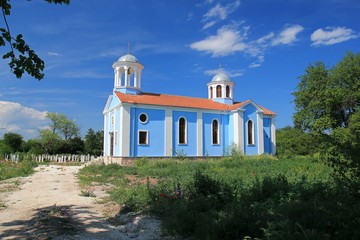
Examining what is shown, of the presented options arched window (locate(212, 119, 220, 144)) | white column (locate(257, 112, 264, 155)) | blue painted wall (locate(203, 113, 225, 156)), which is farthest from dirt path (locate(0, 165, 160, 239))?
white column (locate(257, 112, 264, 155))

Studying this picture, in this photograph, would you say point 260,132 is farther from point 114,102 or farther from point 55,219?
point 55,219

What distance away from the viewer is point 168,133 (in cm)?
2728

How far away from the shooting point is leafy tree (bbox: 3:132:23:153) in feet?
129

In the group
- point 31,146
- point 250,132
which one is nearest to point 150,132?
point 250,132

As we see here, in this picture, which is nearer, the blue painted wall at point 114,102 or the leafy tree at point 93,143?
the blue painted wall at point 114,102

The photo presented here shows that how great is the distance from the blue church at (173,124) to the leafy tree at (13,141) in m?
16.8

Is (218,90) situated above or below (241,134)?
above

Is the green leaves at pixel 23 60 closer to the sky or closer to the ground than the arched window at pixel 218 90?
closer to the ground

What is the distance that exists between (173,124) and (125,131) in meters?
4.64

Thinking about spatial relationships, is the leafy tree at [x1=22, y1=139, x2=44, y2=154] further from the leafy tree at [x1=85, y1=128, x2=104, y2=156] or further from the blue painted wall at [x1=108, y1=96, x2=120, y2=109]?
the blue painted wall at [x1=108, y1=96, x2=120, y2=109]

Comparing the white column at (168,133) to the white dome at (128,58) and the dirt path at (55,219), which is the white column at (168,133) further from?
the dirt path at (55,219)

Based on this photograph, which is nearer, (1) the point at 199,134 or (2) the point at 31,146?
(1) the point at 199,134

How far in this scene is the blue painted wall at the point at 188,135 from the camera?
27641mm

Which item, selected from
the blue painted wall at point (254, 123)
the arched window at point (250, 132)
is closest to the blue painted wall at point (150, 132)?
the blue painted wall at point (254, 123)
